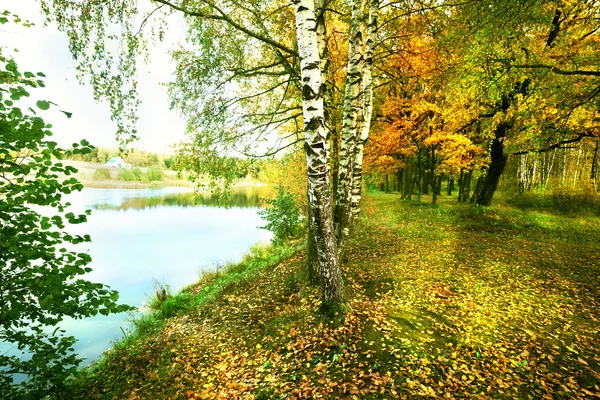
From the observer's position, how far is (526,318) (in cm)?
522

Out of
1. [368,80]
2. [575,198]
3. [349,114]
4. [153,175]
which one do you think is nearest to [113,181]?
[153,175]

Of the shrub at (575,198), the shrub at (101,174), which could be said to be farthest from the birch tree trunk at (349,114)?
the shrub at (101,174)

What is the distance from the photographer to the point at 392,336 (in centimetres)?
473

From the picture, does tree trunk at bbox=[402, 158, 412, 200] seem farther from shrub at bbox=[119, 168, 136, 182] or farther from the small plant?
shrub at bbox=[119, 168, 136, 182]

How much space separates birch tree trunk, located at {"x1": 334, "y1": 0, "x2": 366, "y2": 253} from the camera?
235 inches

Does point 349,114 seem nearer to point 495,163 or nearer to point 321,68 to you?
point 321,68

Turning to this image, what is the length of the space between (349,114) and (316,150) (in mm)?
2142

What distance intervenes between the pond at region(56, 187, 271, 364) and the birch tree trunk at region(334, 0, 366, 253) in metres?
3.94

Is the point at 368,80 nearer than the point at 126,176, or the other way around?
the point at 368,80

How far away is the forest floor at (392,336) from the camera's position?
12.7ft

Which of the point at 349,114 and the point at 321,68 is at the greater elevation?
the point at 321,68

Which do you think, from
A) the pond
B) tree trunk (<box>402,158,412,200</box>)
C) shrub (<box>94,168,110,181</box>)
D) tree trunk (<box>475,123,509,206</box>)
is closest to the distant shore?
shrub (<box>94,168,110,181</box>)

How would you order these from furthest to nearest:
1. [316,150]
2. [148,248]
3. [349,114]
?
[148,248] < [349,114] < [316,150]

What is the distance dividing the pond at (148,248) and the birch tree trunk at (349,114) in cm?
394
